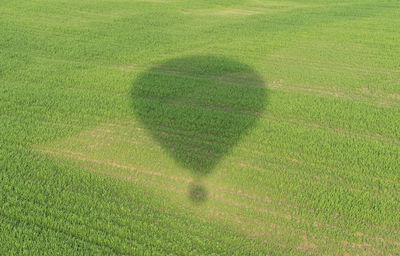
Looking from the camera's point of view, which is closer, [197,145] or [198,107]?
[197,145]

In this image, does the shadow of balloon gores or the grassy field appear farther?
the shadow of balloon gores

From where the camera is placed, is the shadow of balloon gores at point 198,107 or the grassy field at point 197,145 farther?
the shadow of balloon gores at point 198,107

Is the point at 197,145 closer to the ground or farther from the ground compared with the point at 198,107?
closer to the ground

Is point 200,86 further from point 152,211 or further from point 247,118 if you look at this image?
point 152,211
